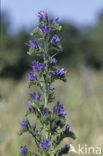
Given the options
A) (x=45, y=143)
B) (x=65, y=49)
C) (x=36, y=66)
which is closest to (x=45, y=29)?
(x=36, y=66)

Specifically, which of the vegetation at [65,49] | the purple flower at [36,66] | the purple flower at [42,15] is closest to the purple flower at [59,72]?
the purple flower at [36,66]

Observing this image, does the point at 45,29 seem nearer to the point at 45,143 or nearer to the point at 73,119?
the point at 45,143

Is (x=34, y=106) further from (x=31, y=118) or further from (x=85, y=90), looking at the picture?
(x=85, y=90)

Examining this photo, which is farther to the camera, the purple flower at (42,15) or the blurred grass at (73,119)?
the blurred grass at (73,119)

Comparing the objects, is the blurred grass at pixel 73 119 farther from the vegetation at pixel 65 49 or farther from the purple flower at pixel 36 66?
the vegetation at pixel 65 49

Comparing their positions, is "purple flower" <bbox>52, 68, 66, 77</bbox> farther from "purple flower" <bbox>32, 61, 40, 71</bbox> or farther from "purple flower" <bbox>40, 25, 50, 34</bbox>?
"purple flower" <bbox>40, 25, 50, 34</bbox>

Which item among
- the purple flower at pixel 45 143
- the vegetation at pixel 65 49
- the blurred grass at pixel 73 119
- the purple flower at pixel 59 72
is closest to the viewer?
the purple flower at pixel 45 143

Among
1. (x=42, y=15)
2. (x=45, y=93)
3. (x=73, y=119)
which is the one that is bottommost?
(x=45, y=93)

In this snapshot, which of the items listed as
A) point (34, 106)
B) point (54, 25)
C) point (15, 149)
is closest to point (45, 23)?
point (54, 25)

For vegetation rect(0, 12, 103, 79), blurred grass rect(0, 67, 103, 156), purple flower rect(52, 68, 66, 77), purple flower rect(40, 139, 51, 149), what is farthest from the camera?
vegetation rect(0, 12, 103, 79)

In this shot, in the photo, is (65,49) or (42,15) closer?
(42,15)

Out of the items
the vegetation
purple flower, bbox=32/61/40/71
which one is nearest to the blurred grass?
purple flower, bbox=32/61/40/71

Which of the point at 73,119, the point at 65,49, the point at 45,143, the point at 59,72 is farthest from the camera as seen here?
the point at 65,49
